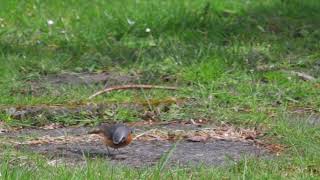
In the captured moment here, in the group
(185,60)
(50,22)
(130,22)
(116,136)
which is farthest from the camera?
(50,22)

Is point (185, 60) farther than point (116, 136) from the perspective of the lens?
Yes

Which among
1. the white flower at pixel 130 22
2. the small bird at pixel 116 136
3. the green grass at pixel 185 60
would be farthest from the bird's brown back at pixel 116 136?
the white flower at pixel 130 22

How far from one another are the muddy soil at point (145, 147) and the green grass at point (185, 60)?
0.18m

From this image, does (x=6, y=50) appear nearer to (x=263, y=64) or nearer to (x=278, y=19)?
(x=263, y=64)

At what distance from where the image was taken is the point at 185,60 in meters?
6.94

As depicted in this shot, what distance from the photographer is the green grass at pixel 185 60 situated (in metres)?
4.59

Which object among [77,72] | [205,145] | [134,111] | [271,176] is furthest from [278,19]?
[271,176]

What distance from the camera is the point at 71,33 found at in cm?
796

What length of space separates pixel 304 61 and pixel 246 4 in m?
2.21

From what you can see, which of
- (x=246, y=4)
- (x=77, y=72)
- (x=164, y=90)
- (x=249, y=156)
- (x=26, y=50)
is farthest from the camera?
(x=246, y=4)

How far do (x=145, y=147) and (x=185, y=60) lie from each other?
2130 millimetres

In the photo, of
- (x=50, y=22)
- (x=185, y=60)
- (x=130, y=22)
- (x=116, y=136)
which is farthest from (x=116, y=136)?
(x=50, y=22)

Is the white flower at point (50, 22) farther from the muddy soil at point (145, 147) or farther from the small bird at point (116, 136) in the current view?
the small bird at point (116, 136)

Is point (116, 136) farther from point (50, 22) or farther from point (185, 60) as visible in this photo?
point (50, 22)
